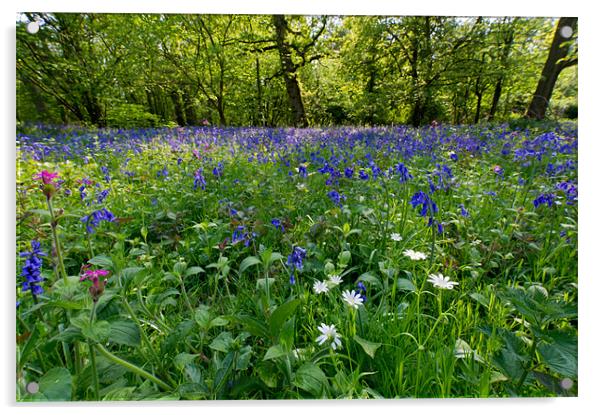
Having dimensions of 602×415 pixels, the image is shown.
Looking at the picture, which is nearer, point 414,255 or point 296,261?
point 296,261

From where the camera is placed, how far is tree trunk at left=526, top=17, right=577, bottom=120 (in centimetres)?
172

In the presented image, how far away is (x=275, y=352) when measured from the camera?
1.13 meters

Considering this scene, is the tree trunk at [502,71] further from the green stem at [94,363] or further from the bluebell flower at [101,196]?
the bluebell flower at [101,196]

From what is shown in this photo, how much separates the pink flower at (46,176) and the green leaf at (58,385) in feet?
2.56

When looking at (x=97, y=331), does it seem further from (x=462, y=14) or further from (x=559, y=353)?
(x=462, y=14)

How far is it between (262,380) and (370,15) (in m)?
1.79

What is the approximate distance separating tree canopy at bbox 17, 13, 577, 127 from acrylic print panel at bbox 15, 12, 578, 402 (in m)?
0.01

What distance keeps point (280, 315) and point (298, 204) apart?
910 millimetres

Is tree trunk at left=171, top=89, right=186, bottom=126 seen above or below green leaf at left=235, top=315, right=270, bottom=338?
above

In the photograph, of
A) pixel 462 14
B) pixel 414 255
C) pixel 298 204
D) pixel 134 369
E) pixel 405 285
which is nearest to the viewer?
pixel 134 369

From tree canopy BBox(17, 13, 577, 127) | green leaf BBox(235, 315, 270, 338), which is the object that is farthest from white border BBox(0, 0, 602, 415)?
green leaf BBox(235, 315, 270, 338)

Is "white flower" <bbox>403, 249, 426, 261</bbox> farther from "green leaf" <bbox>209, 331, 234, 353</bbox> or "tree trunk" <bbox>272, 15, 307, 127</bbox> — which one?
"tree trunk" <bbox>272, 15, 307, 127</bbox>

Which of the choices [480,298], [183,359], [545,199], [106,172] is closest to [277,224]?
[183,359]
